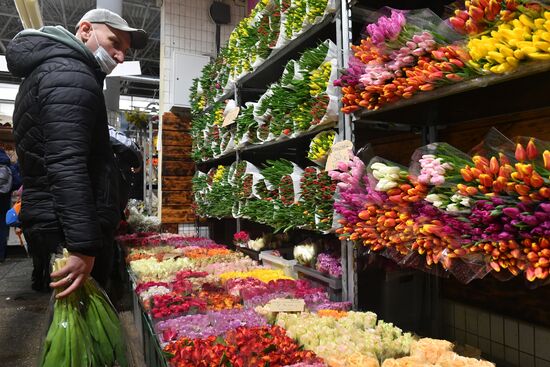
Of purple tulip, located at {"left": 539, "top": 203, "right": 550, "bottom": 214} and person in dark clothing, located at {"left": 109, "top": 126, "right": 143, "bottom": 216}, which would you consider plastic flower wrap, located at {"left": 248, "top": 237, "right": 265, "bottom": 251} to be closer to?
person in dark clothing, located at {"left": 109, "top": 126, "right": 143, "bottom": 216}

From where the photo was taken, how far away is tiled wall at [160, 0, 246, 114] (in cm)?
615

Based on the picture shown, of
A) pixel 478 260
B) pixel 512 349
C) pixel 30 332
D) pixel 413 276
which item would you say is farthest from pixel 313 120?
pixel 30 332

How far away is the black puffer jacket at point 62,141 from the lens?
1672 mm

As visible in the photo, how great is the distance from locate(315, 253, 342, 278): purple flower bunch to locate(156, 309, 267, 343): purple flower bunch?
55 centimetres

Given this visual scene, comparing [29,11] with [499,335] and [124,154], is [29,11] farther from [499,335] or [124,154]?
[499,335]

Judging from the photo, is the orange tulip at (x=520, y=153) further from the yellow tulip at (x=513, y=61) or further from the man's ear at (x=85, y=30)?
the man's ear at (x=85, y=30)

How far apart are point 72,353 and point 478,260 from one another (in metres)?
1.55

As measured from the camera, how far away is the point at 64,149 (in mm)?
1671

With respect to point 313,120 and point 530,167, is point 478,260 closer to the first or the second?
point 530,167

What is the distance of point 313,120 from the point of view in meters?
2.29

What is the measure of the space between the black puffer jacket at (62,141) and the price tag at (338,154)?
3.57ft

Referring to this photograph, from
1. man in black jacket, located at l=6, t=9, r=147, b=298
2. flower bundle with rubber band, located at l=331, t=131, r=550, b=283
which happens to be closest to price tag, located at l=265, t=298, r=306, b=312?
flower bundle with rubber band, located at l=331, t=131, r=550, b=283

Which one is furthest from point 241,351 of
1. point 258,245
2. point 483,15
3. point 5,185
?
point 5,185

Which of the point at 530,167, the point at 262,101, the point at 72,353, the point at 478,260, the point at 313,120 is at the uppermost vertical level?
the point at 262,101
